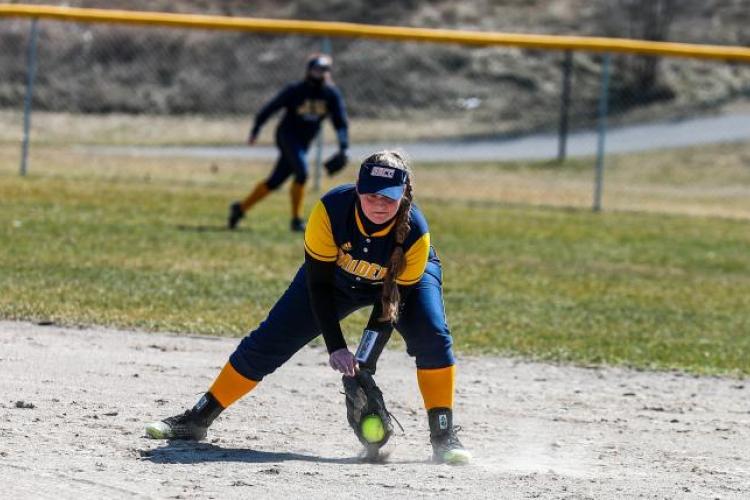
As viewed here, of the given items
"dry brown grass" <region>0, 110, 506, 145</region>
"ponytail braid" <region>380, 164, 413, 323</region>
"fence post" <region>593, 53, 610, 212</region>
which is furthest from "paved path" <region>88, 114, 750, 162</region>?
"ponytail braid" <region>380, 164, 413, 323</region>

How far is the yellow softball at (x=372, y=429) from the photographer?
6719 millimetres

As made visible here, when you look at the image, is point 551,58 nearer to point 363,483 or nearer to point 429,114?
point 429,114

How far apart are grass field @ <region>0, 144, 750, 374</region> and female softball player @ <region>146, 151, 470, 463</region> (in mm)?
3385

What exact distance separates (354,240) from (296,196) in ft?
29.0

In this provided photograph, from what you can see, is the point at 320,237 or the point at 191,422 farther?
the point at 191,422

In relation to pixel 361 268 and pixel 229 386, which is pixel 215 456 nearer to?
pixel 229 386

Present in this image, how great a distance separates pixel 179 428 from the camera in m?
6.88

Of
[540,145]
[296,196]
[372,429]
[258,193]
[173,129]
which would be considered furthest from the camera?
[540,145]

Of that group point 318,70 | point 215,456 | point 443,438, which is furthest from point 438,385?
point 318,70

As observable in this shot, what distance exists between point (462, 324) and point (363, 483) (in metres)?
4.93

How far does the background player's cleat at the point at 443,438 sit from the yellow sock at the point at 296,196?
28.0 feet

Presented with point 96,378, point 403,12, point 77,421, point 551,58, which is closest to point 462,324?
point 96,378

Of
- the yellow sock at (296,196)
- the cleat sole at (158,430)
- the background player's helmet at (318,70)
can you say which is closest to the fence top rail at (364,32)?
the background player's helmet at (318,70)

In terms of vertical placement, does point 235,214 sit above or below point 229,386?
above
